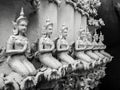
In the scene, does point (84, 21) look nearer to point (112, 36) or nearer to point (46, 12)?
point (46, 12)

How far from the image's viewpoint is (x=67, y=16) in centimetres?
501

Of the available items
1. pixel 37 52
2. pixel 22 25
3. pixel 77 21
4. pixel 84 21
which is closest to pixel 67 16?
pixel 77 21

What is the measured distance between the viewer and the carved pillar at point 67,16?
4.83 m

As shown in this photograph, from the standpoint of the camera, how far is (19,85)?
8.53ft

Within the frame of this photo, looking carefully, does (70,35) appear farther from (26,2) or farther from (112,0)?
(112,0)

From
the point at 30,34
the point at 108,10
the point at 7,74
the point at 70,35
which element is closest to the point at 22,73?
the point at 7,74

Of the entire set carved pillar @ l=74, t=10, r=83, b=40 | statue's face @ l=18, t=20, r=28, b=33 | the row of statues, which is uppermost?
carved pillar @ l=74, t=10, r=83, b=40

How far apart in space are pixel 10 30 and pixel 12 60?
543 millimetres

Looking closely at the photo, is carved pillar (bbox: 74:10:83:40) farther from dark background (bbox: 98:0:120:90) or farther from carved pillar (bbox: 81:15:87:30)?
dark background (bbox: 98:0:120:90)

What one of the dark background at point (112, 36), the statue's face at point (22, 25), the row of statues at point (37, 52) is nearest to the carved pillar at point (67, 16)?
the row of statues at point (37, 52)

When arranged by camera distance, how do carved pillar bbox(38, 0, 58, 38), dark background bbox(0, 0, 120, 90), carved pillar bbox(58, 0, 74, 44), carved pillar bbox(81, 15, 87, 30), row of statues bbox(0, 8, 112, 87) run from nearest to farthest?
row of statues bbox(0, 8, 112, 87) → carved pillar bbox(38, 0, 58, 38) → carved pillar bbox(58, 0, 74, 44) → carved pillar bbox(81, 15, 87, 30) → dark background bbox(0, 0, 120, 90)

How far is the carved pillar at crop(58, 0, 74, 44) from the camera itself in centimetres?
483

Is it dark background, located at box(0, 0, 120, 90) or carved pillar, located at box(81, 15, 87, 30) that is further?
dark background, located at box(0, 0, 120, 90)

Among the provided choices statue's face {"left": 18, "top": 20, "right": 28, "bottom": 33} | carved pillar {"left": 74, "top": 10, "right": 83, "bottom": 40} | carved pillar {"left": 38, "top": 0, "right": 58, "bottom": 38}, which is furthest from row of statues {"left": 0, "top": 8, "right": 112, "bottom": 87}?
carved pillar {"left": 74, "top": 10, "right": 83, "bottom": 40}
